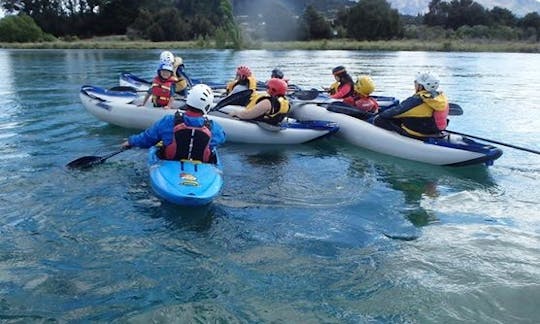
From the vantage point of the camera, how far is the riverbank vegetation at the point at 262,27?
4753cm

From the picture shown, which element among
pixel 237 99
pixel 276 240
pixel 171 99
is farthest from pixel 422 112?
pixel 171 99

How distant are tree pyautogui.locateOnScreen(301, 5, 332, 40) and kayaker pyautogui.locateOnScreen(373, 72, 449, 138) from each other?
51.6 meters

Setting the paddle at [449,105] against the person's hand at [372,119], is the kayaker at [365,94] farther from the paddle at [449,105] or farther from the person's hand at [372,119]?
the person's hand at [372,119]

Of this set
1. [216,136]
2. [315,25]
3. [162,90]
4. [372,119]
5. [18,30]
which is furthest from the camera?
[315,25]

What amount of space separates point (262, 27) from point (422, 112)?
172ft

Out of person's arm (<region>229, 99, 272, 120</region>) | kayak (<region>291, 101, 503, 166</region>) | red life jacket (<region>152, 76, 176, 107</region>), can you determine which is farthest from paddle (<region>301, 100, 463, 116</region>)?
red life jacket (<region>152, 76, 176, 107</region>)

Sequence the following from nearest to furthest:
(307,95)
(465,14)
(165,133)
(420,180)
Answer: (165,133), (420,180), (307,95), (465,14)

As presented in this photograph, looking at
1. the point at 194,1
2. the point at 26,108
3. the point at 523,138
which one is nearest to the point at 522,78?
the point at 523,138

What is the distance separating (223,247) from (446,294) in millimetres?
2090

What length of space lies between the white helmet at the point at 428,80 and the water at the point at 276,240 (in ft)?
4.09

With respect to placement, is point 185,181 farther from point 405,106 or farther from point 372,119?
point 372,119

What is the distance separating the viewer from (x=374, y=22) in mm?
55500

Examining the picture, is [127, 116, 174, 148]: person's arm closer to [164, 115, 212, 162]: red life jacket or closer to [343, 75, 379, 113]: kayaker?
[164, 115, 212, 162]: red life jacket

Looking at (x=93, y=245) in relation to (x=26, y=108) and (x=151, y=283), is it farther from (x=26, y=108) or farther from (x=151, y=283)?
(x=26, y=108)
